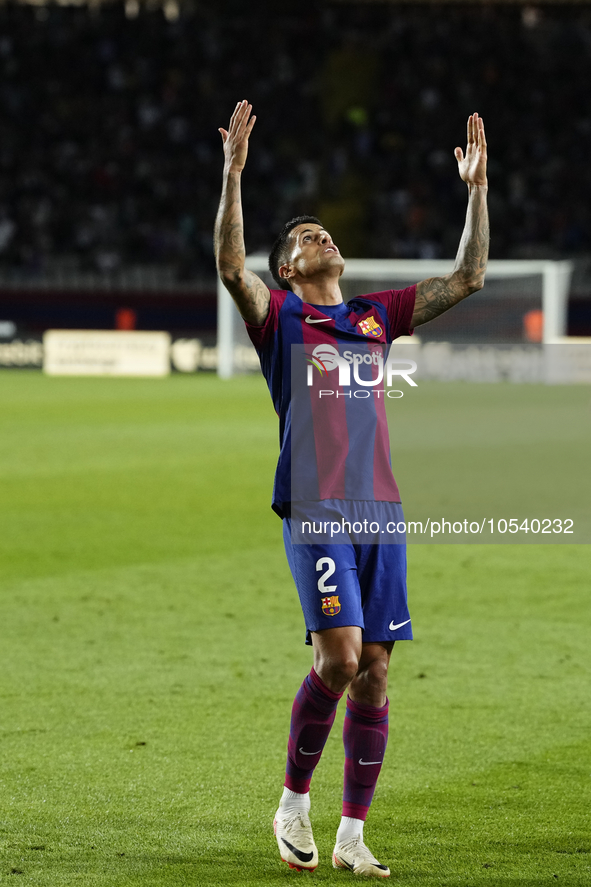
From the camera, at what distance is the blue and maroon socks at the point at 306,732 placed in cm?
338

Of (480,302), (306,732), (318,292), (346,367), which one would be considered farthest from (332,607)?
(480,302)

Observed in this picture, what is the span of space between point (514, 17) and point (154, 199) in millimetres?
10978

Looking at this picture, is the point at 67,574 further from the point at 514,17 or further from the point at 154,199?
the point at 514,17

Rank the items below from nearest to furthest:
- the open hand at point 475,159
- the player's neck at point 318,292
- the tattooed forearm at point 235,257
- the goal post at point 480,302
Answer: the tattooed forearm at point 235,257 → the player's neck at point 318,292 → the open hand at point 475,159 → the goal post at point 480,302

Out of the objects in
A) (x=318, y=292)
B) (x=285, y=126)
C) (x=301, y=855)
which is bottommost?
(x=301, y=855)

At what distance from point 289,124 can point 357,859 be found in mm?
29855

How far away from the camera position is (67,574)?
7.59m

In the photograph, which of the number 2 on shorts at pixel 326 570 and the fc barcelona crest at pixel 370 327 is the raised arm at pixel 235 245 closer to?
the fc barcelona crest at pixel 370 327

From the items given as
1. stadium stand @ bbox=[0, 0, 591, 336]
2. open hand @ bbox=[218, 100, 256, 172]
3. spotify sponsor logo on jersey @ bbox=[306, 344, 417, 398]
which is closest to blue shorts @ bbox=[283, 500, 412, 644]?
spotify sponsor logo on jersey @ bbox=[306, 344, 417, 398]

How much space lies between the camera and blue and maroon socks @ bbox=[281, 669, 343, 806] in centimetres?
A: 338

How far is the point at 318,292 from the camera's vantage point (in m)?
3.60

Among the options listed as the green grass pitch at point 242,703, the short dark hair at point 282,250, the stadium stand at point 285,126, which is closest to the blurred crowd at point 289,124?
the stadium stand at point 285,126

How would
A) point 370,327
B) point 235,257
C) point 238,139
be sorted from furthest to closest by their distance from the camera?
point 370,327, point 238,139, point 235,257

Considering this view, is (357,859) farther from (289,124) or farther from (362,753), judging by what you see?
(289,124)
